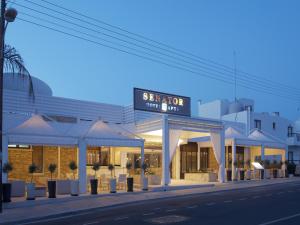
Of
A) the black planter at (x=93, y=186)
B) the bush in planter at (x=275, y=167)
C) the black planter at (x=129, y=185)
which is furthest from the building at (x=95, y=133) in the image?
the bush in planter at (x=275, y=167)

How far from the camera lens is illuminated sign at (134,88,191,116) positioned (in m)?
28.6

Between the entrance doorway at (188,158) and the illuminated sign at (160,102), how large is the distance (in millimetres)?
5678

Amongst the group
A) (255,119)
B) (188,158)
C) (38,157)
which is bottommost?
(188,158)

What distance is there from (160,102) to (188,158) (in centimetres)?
831

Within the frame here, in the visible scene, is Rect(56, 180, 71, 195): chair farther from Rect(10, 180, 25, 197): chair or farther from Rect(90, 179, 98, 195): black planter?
Rect(10, 180, 25, 197): chair

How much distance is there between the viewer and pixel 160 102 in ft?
97.0

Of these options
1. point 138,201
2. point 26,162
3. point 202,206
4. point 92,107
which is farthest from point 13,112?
point 202,206

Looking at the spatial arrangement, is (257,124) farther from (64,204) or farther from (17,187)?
(64,204)

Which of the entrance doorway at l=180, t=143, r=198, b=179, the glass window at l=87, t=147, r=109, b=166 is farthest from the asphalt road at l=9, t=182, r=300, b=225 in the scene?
the entrance doorway at l=180, t=143, r=198, b=179

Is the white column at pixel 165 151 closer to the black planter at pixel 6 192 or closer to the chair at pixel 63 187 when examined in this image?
the chair at pixel 63 187

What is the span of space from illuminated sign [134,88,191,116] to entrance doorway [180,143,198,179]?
224 inches

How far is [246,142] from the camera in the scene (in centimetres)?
3500

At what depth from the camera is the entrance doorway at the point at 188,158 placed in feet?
116

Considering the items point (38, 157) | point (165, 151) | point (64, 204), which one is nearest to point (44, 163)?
point (38, 157)
